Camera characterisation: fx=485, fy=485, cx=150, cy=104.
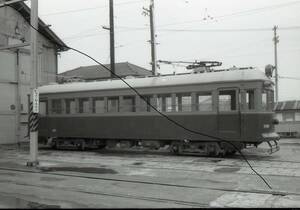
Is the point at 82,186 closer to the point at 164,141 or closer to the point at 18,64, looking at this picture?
the point at 164,141

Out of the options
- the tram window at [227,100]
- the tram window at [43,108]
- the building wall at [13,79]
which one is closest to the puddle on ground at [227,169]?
the tram window at [227,100]

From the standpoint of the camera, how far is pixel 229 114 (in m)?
18.5

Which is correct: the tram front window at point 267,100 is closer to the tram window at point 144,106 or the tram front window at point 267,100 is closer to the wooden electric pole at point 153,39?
the tram window at point 144,106

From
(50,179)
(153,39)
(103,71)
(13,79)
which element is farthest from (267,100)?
(103,71)

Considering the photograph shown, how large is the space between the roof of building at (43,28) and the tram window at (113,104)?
29.6 ft

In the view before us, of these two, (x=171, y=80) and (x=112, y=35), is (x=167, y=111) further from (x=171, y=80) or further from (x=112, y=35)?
(x=112, y=35)

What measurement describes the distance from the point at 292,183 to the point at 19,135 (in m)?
20.1

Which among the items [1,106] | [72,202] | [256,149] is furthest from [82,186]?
[1,106]

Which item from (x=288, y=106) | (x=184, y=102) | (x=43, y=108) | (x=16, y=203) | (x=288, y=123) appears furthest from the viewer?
(x=288, y=106)

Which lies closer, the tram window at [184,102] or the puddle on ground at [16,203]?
the puddle on ground at [16,203]

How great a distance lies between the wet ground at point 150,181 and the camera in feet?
33.7

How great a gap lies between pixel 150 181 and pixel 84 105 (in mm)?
10450

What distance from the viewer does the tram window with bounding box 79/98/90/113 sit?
75.6 feet

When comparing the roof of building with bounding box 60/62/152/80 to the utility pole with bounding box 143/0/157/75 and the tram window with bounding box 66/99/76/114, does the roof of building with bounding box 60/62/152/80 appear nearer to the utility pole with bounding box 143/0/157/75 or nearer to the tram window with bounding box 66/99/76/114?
the utility pole with bounding box 143/0/157/75
